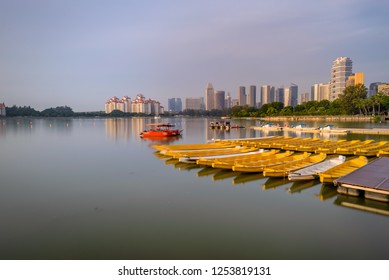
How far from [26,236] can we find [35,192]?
6478 millimetres

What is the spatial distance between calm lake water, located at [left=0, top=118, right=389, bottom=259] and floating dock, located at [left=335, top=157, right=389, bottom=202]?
1.40 feet

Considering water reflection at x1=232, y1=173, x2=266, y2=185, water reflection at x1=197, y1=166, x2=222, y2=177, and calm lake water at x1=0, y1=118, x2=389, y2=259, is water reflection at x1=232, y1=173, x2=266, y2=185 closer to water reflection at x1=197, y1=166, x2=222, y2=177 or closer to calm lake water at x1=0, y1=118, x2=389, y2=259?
calm lake water at x1=0, y1=118, x2=389, y2=259

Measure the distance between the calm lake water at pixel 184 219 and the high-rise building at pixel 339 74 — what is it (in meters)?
171

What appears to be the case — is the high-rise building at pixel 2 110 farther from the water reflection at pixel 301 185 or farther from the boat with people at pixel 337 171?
the boat with people at pixel 337 171

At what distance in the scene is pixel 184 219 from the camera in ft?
38.1

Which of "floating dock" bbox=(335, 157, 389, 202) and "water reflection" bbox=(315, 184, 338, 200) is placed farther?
"water reflection" bbox=(315, 184, 338, 200)

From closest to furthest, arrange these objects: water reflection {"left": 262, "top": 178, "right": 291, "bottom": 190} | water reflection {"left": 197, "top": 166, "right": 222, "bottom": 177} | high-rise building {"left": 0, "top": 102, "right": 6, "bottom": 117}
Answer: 1. water reflection {"left": 262, "top": 178, "right": 291, "bottom": 190}
2. water reflection {"left": 197, "top": 166, "right": 222, "bottom": 177}
3. high-rise building {"left": 0, "top": 102, "right": 6, "bottom": 117}

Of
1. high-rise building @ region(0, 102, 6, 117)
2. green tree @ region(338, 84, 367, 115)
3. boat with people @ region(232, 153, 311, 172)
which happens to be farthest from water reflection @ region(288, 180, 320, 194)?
high-rise building @ region(0, 102, 6, 117)

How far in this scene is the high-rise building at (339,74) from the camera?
547 feet

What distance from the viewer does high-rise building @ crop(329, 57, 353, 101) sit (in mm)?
166863

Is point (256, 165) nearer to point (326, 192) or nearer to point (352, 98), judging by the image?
point (326, 192)

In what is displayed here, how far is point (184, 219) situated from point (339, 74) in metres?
185

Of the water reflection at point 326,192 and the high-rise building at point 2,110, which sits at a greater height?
the high-rise building at point 2,110

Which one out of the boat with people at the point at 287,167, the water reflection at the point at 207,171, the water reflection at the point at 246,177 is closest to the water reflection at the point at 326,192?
the boat with people at the point at 287,167
